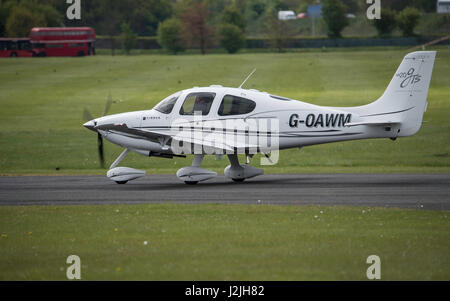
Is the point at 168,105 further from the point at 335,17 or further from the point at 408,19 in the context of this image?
the point at 335,17

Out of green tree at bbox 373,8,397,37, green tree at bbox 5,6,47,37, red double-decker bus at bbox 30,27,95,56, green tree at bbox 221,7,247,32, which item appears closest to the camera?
green tree at bbox 373,8,397,37

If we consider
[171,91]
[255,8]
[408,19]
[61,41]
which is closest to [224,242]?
[171,91]

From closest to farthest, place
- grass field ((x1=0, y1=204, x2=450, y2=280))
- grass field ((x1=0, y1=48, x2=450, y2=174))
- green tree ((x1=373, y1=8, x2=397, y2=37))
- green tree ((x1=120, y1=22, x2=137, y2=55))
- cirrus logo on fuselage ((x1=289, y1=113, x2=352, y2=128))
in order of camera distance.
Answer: grass field ((x1=0, y1=204, x2=450, y2=280)) → cirrus logo on fuselage ((x1=289, y1=113, x2=352, y2=128)) → grass field ((x1=0, y1=48, x2=450, y2=174)) → green tree ((x1=373, y1=8, x2=397, y2=37)) → green tree ((x1=120, y1=22, x2=137, y2=55))

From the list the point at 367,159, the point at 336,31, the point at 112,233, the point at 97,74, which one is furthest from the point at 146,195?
the point at 336,31

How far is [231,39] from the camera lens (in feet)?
335

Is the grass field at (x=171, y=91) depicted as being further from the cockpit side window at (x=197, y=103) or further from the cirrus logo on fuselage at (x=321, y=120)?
the cockpit side window at (x=197, y=103)

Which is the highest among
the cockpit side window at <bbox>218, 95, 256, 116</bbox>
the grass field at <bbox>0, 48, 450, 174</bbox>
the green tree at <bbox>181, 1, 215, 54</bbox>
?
the green tree at <bbox>181, 1, 215, 54</bbox>

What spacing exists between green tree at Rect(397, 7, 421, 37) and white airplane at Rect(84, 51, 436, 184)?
219 ft

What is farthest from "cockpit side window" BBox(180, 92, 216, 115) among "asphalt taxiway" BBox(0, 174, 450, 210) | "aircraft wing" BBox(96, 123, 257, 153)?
"asphalt taxiway" BBox(0, 174, 450, 210)

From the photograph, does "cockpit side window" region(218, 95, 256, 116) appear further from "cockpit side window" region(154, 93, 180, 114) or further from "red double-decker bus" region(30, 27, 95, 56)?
"red double-decker bus" region(30, 27, 95, 56)

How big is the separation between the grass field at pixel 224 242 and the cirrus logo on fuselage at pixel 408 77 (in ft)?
17.3

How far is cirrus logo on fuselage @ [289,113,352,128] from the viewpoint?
1903cm
